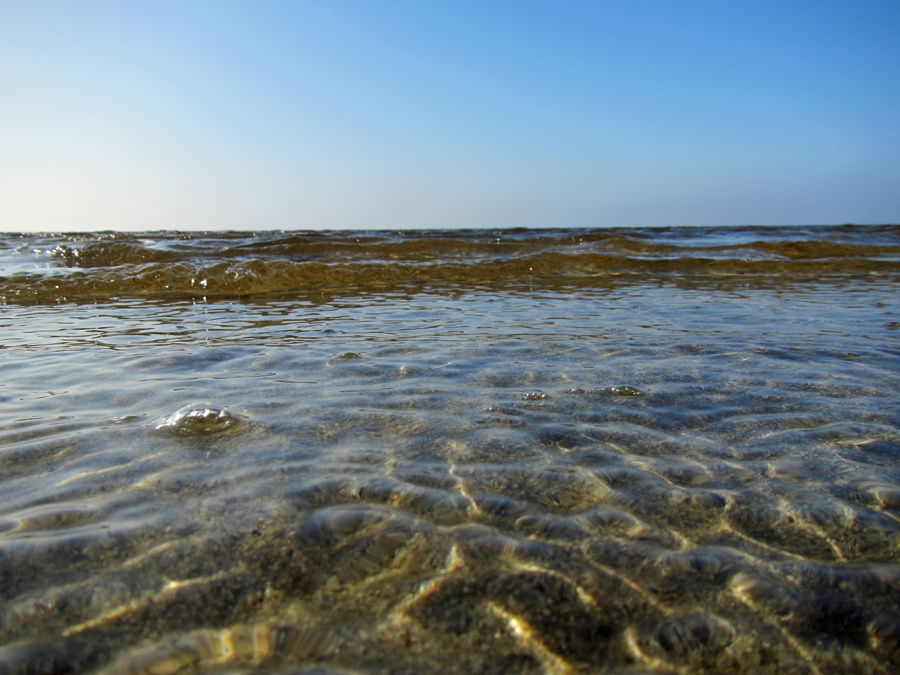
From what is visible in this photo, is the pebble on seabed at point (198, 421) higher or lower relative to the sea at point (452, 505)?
higher

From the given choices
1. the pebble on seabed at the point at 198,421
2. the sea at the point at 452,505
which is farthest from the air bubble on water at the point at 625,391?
the pebble on seabed at the point at 198,421

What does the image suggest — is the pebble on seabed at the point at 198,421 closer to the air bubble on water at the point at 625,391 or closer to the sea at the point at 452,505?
the sea at the point at 452,505

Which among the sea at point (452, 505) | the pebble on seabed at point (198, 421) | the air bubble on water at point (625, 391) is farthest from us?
the air bubble on water at point (625, 391)

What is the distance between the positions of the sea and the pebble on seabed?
0.02 m

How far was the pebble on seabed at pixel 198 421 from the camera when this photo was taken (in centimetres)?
220

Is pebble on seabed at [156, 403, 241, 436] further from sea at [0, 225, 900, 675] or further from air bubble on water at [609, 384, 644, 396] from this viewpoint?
air bubble on water at [609, 384, 644, 396]

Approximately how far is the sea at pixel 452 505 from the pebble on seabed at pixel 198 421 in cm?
2

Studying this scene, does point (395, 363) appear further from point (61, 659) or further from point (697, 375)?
point (61, 659)

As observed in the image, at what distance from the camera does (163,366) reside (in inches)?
130

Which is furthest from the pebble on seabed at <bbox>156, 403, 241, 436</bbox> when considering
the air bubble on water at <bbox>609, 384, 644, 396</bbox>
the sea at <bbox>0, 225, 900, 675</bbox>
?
the air bubble on water at <bbox>609, 384, 644, 396</bbox>

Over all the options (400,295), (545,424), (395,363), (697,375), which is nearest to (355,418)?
(545,424)

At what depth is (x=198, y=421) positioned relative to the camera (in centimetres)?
227

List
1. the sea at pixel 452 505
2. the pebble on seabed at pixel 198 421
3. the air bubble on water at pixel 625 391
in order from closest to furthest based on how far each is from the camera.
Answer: the sea at pixel 452 505 < the pebble on seabed at pixel 198 421 < the air bubble on water at pixel 625 391

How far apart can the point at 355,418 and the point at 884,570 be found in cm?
170
